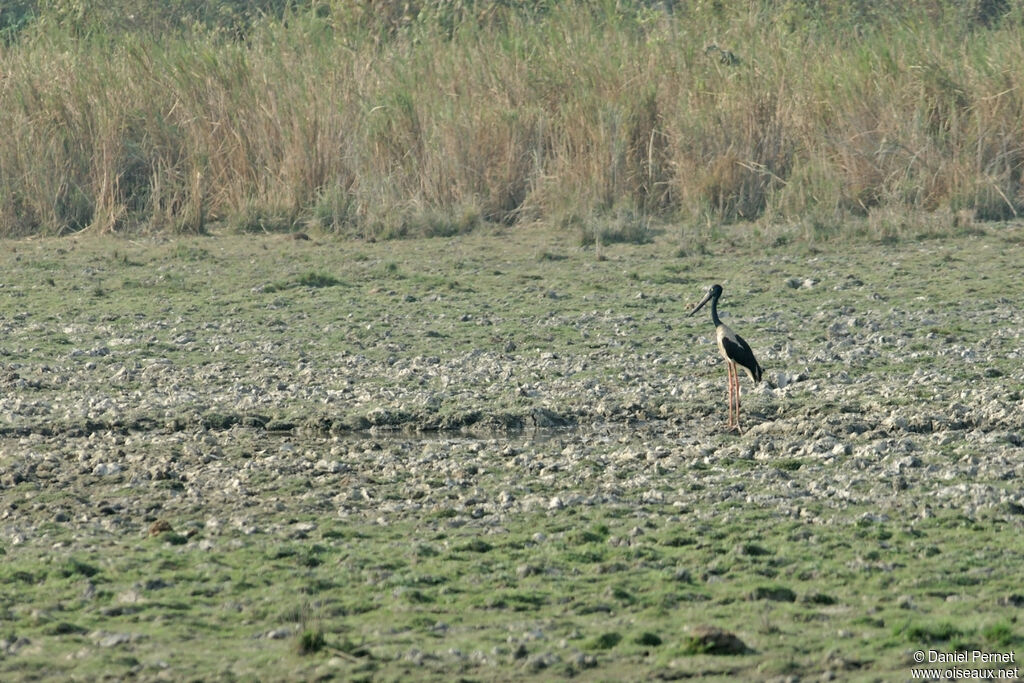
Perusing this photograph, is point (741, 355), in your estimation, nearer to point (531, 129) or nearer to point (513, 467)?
point (513, 467)

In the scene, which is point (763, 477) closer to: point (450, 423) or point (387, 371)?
point (450, 423)

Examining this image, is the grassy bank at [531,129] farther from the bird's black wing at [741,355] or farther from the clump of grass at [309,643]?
the clump of grass at [309,643]

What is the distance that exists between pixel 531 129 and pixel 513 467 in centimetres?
821

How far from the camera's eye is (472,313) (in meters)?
11.3

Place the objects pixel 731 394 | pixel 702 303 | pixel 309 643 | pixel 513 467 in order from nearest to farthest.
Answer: pixel 309 643, pixel 513 467, pixel 731 394, pixel 702 303

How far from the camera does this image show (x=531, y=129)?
590 inches

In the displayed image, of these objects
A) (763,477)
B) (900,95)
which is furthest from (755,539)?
(900,95)

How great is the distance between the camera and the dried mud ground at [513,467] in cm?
482

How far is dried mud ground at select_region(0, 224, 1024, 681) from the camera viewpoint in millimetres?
4816

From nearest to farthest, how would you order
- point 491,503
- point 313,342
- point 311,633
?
point 311,633 → point 491,503 → point 313,342

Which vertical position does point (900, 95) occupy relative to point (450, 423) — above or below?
above

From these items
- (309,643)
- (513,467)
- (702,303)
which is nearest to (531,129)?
(702,303)

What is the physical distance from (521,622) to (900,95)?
10840mm

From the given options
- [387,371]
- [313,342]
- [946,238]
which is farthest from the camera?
[946,238]
